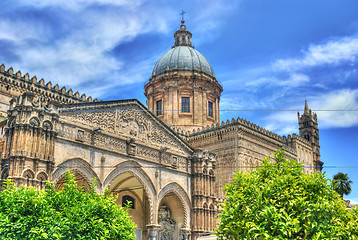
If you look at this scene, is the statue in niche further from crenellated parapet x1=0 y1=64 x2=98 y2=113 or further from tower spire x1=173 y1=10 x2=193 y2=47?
tower spire x1=173 y1=10 x2=193 y2=47

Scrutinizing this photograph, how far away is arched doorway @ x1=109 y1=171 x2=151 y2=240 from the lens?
3039 centimetres

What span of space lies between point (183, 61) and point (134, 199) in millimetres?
20148

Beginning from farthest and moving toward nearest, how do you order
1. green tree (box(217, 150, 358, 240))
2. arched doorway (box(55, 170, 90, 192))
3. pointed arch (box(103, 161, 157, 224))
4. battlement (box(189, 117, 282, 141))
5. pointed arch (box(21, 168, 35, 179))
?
battlement (box(189, 117, 282, 141)), pointed arch (box(103, 161, 157, 224)), arched doorway (box(55, 170, 90, 192)), pointed arch (box(21, 168, 35, 179)), green tree (box(217, 150, 358, 240))

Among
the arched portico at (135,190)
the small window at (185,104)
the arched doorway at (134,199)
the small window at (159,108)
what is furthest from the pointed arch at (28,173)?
the small window at (185,104)

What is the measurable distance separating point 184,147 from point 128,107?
19.8 ft

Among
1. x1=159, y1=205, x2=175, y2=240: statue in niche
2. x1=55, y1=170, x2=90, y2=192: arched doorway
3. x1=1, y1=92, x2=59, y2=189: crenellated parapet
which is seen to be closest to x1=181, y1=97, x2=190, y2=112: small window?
x1=159, y1=205, x2=175, y2=240: statue in niche

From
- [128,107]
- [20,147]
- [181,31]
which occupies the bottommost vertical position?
[20,147]

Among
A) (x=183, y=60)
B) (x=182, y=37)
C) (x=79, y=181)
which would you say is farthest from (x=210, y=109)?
(x=79, y=181)

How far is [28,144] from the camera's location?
21.2 meters

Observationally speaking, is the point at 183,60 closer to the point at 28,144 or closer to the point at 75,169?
the point at 75,169

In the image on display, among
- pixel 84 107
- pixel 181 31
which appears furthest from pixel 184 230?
pixel 181 31

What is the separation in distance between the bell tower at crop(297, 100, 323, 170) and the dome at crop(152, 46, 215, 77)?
19.9m

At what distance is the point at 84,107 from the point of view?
2530cm

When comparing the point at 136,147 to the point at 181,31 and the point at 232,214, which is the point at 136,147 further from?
the point at 181,31
